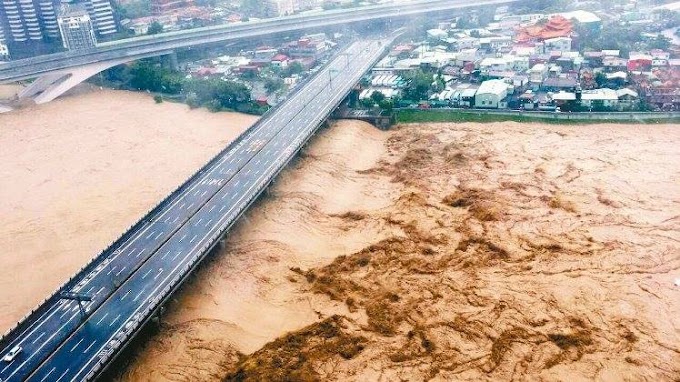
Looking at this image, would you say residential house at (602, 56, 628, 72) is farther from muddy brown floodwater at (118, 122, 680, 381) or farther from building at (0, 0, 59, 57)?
building at (0, 0, 59, 57)

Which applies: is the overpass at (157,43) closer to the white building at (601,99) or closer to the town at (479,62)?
the town at (479,62)

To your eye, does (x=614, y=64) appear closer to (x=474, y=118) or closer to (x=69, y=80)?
(x=474, y=118)

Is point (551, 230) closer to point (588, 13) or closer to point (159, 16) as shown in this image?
point (588, 13)

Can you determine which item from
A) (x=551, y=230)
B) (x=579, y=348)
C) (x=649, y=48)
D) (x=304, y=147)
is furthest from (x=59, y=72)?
(x=649, y=48)

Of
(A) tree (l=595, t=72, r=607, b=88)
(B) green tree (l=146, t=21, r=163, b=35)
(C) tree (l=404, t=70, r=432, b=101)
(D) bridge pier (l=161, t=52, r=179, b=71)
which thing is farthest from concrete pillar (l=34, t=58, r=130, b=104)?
(A) tree (l=595, t=72, r=607, b=88)

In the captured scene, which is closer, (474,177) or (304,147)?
(474,177)

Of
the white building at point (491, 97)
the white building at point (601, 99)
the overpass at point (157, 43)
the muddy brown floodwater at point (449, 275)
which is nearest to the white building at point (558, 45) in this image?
the white building at point (601, 99)

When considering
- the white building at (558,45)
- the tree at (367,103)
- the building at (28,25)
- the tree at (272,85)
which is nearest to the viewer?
the tree at (367,103)

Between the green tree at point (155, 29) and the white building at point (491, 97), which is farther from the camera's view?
the green tree at point (155, 29)
